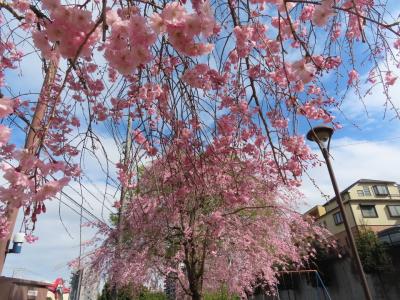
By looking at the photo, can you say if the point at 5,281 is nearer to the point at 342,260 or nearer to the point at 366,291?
the point at 366,291

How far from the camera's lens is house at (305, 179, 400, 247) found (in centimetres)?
2736

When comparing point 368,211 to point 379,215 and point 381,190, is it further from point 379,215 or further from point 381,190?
point 381,190

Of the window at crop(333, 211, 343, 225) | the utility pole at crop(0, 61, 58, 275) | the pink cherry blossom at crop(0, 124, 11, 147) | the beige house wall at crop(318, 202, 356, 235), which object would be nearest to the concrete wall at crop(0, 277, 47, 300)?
the utility pole at crop(0, 61, 58, 275)

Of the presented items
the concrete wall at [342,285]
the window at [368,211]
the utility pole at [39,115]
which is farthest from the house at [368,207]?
the utility pole at [39,115]

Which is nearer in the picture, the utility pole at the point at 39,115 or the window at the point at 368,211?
the utility pole at the point at 39,115

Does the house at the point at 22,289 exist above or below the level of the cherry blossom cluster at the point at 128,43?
below

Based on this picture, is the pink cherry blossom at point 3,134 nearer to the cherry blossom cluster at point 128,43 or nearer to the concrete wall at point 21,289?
the cherry blossom cluster at point 128,43

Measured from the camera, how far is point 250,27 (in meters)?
2.80

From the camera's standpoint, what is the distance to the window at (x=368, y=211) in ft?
90.7

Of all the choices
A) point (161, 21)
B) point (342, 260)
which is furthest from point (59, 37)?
point (342, 260)

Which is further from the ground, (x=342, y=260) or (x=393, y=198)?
(x=393, y=198)

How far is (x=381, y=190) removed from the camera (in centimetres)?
2964

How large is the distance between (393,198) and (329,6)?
104 feet

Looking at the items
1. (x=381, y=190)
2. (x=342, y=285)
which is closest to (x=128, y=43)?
(x=342, y=285)
